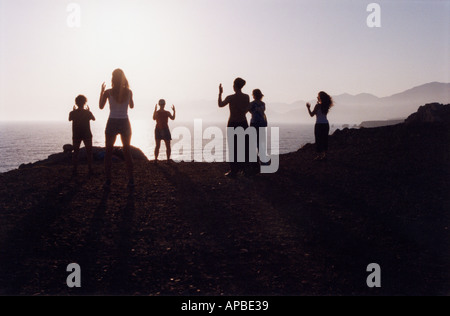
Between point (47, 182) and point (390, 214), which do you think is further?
point (47, 182)

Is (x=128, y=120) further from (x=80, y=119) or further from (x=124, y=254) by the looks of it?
(x=124, y=254)

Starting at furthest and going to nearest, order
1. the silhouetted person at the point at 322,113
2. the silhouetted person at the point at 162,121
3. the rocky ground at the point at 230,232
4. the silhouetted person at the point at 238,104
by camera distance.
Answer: the silhouetted person at the point at 162,121 → the silhouetted person at the point at 322,113 → the silhouetted person at the point at 238,104 → the rocky ground at the point at 230,232

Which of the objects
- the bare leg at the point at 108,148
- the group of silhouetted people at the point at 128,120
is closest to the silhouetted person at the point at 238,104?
the group of silhouetted people at the point at 128,120

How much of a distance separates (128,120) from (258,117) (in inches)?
141

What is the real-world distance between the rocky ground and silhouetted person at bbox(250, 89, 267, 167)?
119cm

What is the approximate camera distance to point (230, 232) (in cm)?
665

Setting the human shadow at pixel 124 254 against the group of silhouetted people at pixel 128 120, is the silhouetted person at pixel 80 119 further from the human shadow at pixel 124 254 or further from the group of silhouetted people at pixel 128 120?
the human shadow at pixel 124 254

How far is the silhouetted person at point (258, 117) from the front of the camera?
1066 centimetres

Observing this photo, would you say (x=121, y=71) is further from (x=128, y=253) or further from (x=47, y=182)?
(x=128, y=253)

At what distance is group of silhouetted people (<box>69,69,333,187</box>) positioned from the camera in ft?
28.9

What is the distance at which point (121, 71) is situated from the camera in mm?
8695
